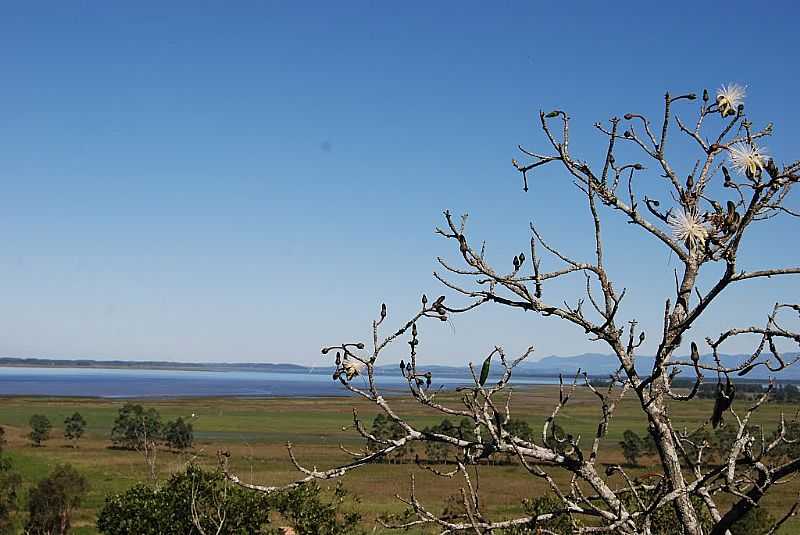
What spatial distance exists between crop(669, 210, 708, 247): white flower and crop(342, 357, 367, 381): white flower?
1.26m

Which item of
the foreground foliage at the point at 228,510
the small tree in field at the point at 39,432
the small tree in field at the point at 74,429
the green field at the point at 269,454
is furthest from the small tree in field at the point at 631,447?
the foreground foliage at the point at 228,510

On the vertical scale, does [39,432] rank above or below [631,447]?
above

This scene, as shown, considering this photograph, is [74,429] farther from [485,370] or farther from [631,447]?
[485,370]

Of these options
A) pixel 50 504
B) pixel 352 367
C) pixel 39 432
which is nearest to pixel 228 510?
pixel 352 367

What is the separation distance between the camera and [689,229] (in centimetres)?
288

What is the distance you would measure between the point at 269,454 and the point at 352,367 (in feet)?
206

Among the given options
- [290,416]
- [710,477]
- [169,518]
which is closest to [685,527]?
[710,477]

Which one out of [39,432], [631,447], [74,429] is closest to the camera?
[631,447]

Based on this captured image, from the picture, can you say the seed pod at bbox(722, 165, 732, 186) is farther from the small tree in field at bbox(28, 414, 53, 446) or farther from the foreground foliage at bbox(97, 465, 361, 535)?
the small tree in field at bbox(28, 414, 53, 446)

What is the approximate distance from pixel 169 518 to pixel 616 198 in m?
13.6

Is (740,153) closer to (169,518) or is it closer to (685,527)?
(685,527)

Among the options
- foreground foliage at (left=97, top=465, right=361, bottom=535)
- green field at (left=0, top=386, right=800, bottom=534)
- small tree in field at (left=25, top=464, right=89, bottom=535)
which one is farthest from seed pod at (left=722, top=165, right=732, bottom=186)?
small tree in field at (left=25, top=464, right=89, bottom=535)

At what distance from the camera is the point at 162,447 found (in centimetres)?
7181

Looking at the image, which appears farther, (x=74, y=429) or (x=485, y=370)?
(x=74, y=429)
